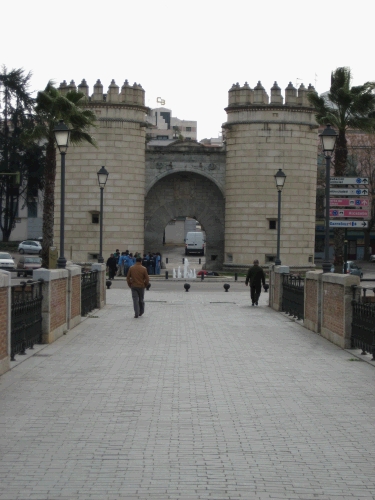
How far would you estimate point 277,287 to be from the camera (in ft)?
91.6

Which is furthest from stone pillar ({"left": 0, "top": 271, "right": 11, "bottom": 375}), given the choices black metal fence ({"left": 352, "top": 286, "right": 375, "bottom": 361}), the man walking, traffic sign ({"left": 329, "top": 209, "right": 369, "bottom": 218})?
traffic sign ({"left": 329, "top": 209, "right": 369, "bottom": 218})

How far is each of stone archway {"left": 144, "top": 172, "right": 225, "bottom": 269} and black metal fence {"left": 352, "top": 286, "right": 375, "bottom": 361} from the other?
3607cm

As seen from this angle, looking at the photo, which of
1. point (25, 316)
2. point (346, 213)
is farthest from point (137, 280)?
point (25, 316)

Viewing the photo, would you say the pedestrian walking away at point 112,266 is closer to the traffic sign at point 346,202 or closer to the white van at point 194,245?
the traffic sign at point 346,202

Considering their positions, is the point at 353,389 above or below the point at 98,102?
below

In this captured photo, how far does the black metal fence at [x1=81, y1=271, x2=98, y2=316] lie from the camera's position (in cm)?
2358

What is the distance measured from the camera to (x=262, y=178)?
4975 cm

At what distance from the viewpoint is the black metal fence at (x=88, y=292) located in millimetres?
23578

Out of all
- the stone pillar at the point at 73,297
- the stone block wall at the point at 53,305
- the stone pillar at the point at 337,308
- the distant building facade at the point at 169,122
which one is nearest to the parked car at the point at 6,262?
the stone pillar at the point at 73,297

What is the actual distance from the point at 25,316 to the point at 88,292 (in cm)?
985

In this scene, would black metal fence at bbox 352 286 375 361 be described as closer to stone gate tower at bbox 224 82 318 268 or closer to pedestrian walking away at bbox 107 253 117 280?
pedestrian walking away at bbox 107 253 117 280

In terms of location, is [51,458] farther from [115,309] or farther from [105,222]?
[105,222]

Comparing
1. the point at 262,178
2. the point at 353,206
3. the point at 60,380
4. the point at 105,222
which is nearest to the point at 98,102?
the point at 105,222

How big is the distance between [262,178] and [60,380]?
3830 cm
